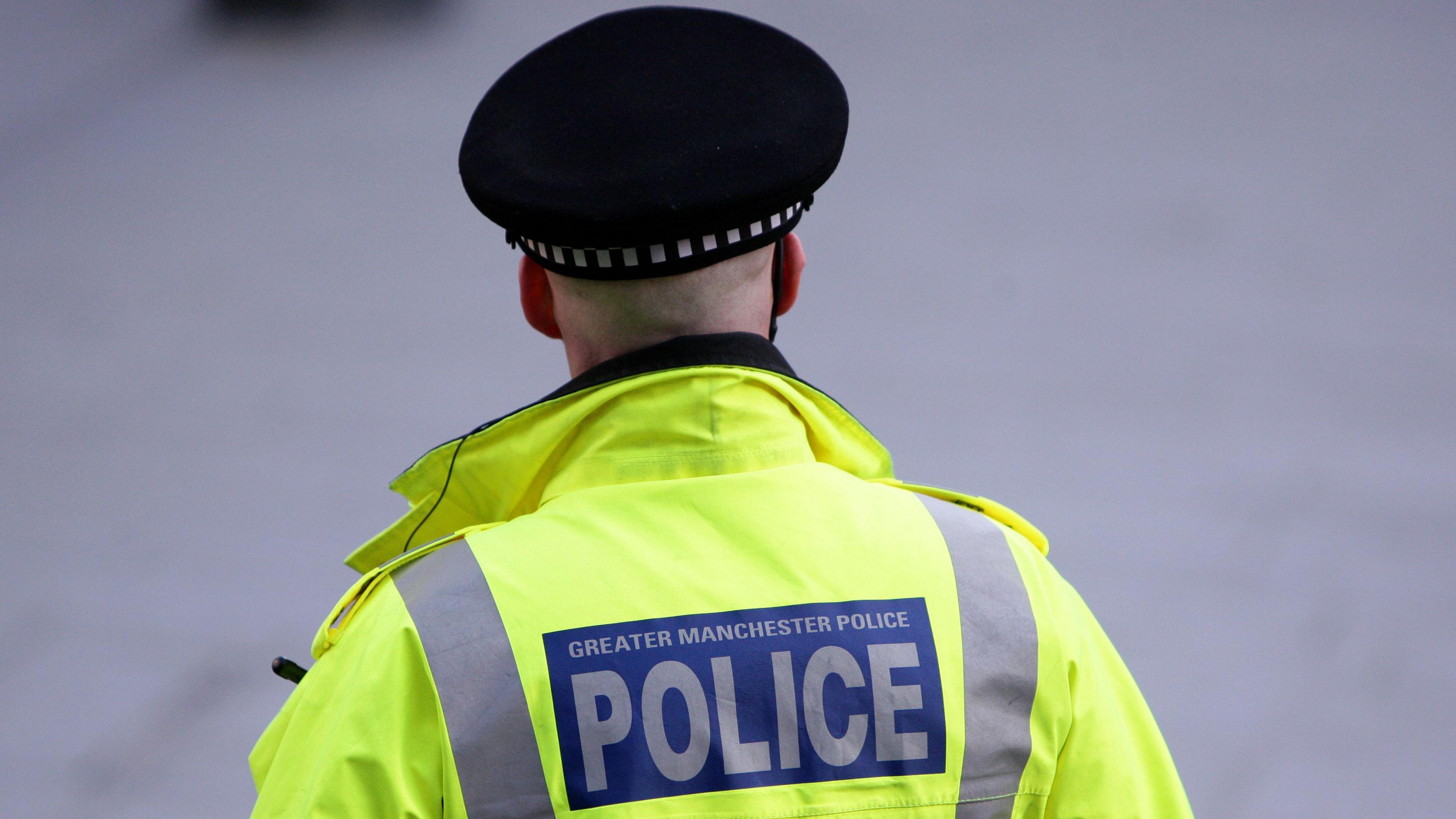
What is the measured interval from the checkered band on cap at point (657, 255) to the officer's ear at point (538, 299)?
3 cm

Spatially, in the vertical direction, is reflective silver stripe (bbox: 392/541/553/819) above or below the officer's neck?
below

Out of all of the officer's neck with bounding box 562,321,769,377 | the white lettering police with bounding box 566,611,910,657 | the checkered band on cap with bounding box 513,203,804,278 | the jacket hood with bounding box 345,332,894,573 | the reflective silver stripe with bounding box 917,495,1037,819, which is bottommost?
the reflective silver stripe with bounding box 917,495,1037,819

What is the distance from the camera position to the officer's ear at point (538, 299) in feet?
2.19

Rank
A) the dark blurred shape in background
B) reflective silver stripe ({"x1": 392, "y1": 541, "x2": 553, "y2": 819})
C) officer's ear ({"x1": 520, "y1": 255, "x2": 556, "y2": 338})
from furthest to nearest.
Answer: the dark blurred shape in background → officer's ear ({"x1": 520, "y1": 255, "x2": 556, "y2": 338}) → reflective silver stripe ({"x1": 392, "y1": 541, "x2": 553, "y2": 819})

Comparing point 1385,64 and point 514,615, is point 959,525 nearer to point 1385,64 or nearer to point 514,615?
point 514,615

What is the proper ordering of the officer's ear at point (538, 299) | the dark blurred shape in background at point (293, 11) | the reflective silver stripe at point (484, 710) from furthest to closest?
1. the dark blurred shape in background at point (293, 11)
2. the officer's ear at point (538, 299)
3. the reflective silver stripe at point (484, 710)

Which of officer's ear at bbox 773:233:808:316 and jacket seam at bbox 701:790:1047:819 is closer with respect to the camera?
jacket seam at bbox 701:790:1047:819

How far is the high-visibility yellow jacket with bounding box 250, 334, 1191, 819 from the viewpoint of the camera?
53 centimetres

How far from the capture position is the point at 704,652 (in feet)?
1.82

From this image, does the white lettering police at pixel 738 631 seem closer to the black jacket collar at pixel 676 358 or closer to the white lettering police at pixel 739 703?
the white lettering police at pixel 739 703

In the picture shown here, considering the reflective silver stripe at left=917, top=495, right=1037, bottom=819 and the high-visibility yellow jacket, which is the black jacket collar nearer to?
the high-visibility yellow jacket

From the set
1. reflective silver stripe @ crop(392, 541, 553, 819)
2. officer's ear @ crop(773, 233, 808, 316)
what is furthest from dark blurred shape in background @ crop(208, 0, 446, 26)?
reflective silver stripe @ crop(392, 541, 553, 819)

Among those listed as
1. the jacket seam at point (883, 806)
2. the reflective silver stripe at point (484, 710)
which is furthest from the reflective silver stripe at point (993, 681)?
the reflective silver stripe at point (484, 710)

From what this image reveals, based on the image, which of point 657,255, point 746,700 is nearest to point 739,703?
point 746,700
